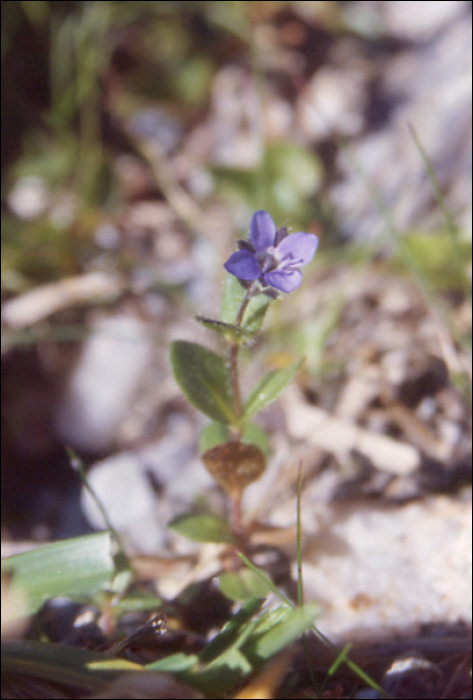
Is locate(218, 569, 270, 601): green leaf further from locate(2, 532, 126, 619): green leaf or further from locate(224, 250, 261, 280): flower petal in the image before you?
locate(224, 250, 261, 280): flower petal

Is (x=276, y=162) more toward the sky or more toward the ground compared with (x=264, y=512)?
more toward the sky

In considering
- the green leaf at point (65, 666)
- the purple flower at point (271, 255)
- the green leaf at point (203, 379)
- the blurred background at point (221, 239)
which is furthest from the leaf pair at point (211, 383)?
the green leaf at point (65, 666)

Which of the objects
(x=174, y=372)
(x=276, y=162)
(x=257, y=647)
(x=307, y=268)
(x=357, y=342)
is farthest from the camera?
(x=276, y=162)

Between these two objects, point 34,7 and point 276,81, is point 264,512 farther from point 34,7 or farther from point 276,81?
point 34,7

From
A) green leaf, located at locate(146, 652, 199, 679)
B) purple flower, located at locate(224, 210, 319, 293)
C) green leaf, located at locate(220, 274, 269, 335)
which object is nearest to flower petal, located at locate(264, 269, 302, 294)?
purple flower, located at locate(224, 210, 319, 293)

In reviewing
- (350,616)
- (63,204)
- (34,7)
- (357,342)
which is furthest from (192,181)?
(350,616)

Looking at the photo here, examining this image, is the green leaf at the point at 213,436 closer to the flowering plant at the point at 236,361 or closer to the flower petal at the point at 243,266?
the flowering plant at the point at 236,361

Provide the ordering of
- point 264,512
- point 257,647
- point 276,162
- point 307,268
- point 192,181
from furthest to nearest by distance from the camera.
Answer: point 192,181 → point 276,162 → point 307,268 → point 264,512 → point 257,647
